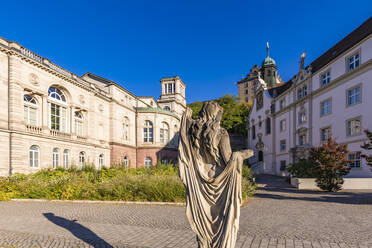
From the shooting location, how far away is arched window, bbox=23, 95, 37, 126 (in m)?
18.8

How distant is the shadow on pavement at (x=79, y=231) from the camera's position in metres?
5.15

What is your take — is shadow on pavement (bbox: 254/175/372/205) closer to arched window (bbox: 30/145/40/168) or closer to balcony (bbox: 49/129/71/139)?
arched window (bbox: 30/145/40/168)

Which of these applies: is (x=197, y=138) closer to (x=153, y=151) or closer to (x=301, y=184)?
(x=301, y=184)

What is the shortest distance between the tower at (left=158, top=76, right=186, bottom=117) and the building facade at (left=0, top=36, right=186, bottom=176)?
1036 centimetres

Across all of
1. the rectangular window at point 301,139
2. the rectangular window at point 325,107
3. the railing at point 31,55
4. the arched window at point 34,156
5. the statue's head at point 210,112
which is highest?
the railing at point 31,55

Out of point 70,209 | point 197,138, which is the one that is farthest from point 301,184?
point 197,138

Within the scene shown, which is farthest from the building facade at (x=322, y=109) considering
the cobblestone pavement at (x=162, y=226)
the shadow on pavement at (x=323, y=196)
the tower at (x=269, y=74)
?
the cobblestone pavement at (x=162, y=226)

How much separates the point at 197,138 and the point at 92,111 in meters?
25.8

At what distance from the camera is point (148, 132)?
113 ft

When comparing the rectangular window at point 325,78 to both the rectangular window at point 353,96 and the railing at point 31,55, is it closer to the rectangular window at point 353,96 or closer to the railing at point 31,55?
the rectangular window at point 353,96

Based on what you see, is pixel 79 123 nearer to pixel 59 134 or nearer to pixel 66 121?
pixel 66 121

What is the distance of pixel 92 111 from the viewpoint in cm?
2612

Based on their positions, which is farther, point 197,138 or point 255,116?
point 255,116

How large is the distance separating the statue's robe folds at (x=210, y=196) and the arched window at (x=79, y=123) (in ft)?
80.7
